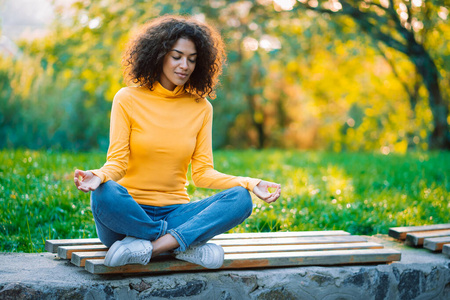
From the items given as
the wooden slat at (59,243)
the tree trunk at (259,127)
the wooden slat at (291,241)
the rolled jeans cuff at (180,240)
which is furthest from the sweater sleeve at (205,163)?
the tree trunk at (259,127)

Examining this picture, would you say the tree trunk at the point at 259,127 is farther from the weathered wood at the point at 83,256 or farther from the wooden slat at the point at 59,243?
the weathered wood at the point at 83,256

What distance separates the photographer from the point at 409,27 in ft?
29.8

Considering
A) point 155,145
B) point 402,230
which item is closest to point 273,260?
point 155,145

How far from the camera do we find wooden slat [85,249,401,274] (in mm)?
2402

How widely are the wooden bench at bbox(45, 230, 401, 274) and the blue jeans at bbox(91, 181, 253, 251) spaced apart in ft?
0.46

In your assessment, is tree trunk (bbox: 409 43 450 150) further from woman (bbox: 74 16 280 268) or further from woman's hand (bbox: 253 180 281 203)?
woman's hand (bbox: 253 180 281 203)

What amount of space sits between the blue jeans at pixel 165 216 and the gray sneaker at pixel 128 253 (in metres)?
0.08

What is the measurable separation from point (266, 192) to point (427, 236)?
141 centimetres

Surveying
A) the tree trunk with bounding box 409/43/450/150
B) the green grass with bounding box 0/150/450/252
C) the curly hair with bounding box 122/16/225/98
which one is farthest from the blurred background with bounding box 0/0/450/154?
the curly hair with bounding box 122/16/225/98

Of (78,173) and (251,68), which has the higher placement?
(251,68)

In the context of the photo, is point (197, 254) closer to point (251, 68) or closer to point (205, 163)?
point (205, 163)

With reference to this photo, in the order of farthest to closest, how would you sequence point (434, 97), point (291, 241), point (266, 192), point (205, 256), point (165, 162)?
point (434, 97)
point (291, 241)
point (165, 162)
point (266, 192)
point (205, 256)

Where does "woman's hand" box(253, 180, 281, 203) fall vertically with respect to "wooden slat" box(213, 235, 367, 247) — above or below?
above

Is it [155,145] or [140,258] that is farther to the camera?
[155,145]
